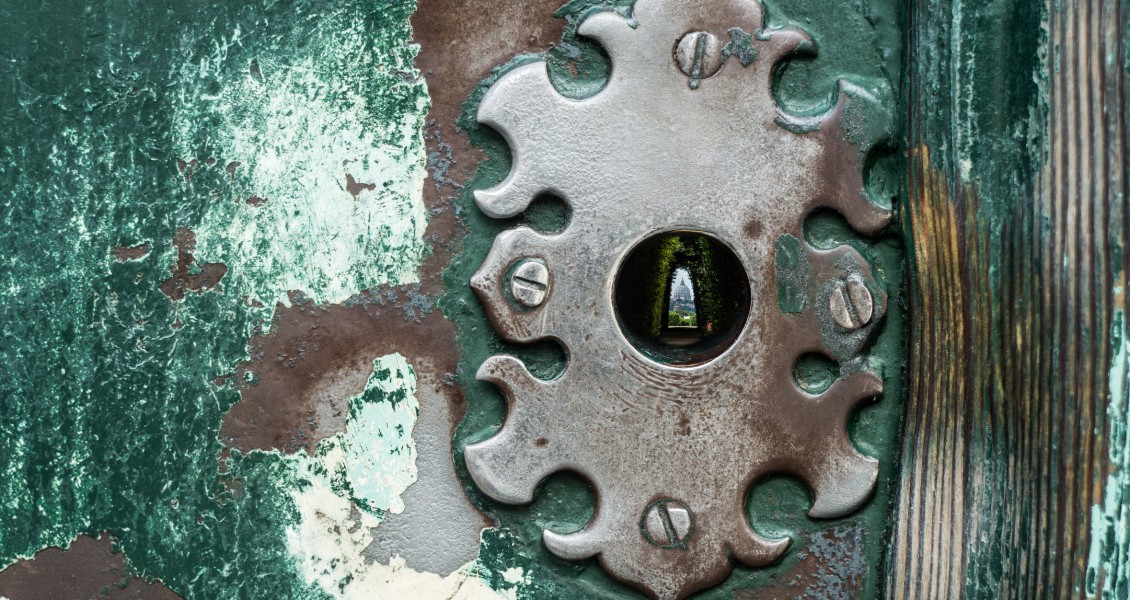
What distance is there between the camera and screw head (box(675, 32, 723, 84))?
70 centimetres

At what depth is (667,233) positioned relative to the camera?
71 cm

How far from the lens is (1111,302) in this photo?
61cm

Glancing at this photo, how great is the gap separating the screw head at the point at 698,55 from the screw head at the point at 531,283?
0.17 m

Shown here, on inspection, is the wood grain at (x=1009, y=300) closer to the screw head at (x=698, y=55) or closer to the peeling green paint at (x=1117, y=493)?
the peeling green paint at (x=1117, y=493)

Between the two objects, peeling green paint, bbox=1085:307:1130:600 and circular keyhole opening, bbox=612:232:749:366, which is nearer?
peeling green paint, bbox=1085:307:1130:600

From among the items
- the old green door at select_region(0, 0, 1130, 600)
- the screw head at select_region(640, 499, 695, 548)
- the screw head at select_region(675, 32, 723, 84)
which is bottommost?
the screw head at select_region(640, 499, 695, 548)

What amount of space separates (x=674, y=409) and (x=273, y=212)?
316 mm

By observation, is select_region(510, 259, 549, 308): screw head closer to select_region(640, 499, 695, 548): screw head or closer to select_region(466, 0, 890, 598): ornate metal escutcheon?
select_region(466, 0, 890, 598): ornate metal escutcheon

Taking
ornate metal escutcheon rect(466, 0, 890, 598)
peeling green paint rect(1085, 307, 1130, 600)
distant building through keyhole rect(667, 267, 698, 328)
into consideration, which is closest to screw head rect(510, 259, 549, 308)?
ornate metal escutcheon rect(466, 0, 890, 598)

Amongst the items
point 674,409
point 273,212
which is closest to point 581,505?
point 674,409

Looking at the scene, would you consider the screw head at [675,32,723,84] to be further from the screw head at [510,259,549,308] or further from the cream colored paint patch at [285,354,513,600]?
the cream colored paint patch at [285,354,513,600]

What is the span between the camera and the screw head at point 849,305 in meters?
0.70

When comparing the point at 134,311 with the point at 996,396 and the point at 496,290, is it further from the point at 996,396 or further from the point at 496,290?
the point at 996,396

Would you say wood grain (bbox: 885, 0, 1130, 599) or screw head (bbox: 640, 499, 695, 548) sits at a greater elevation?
wood grain (bbox: 885, 0, 1130, 599)
